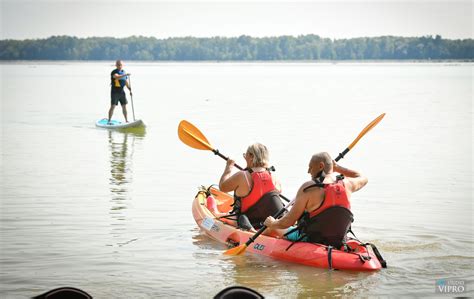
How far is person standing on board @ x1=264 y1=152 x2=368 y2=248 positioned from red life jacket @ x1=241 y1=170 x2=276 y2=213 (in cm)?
77

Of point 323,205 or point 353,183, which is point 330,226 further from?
point 353,183

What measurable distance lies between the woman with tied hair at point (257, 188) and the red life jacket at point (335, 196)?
1.07 meters

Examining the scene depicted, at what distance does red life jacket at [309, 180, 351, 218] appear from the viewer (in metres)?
7.67

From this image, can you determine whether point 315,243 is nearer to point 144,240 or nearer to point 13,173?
point 144,240

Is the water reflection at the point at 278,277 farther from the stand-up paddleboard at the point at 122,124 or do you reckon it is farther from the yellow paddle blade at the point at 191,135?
the stand-up paddleboard at the point at 122,124

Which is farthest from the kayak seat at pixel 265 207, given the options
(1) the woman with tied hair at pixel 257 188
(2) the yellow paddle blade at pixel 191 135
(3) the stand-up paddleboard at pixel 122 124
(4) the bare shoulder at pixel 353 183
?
(3) the stand-up paddleboard at pixel 122 124

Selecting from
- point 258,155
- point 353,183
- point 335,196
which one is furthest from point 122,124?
point 335,196

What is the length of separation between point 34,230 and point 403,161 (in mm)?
7969

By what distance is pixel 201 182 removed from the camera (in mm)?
13047

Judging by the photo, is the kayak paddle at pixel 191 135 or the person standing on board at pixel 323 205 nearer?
the person standing on board at pixel 323 205

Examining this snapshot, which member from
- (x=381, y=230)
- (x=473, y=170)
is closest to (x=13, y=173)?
(x=381, y=230)

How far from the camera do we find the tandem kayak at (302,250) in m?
7.74

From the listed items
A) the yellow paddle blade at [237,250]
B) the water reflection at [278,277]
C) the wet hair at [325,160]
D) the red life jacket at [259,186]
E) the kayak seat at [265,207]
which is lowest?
the water reflection at [278,277]

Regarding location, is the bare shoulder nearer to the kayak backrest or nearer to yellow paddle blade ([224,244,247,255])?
the kayak backrest
